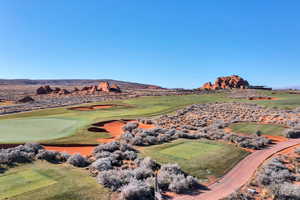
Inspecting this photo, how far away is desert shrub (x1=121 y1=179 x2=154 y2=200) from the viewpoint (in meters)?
7.66

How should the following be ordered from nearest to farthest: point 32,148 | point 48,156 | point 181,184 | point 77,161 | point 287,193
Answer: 1. point 287,193
2. point 181,184
3. point 77,161
4. point 48,156
5. point 32,148

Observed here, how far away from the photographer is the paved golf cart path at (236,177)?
26.7 feet

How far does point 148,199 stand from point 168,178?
158 cm

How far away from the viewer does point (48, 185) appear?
802cm

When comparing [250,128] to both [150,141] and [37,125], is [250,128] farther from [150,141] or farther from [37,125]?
[37,125]

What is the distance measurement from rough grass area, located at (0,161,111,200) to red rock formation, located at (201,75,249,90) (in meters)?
102

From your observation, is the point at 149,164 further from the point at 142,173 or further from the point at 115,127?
the point at 115,127

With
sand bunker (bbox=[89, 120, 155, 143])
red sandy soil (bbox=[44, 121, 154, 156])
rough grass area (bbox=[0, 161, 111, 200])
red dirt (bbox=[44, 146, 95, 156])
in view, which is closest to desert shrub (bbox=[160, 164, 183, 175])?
rough grass area (bbox=[0, 161, 111, 200])

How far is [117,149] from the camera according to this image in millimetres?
14211

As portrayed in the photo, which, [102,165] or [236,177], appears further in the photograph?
[102,165]

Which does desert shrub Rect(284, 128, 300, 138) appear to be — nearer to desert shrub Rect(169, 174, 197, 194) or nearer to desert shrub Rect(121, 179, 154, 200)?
desert shrub Rect(169, 174, 197, 194)

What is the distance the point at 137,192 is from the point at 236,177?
5.30 meters

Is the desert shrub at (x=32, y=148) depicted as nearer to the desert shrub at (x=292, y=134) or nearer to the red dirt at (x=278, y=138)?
the red dirt at (x=278, y=138)


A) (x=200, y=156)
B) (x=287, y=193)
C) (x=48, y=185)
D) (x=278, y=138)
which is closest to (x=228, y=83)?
(x=278, y=138)
